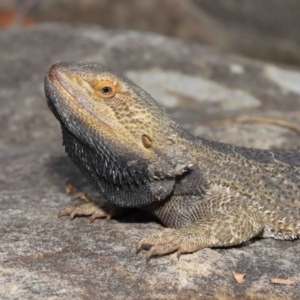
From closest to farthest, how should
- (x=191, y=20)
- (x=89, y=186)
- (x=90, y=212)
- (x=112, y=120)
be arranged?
1. (x=112, y=120)
2. (x=90, y=212)
3. (x=89, y=186)
4. (x=191, y=20)

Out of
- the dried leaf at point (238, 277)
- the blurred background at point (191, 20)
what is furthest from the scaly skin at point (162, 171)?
the blurred background at point (191, 20)

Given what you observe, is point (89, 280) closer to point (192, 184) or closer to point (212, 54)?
point (192, 184)

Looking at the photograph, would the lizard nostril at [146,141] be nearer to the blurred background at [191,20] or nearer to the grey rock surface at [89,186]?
the grey rock surface at [89,186]

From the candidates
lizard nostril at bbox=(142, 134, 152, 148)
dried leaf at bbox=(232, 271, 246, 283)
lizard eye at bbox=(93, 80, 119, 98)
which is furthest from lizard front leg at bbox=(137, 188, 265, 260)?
lizard eye at bbox=(93, 80, 119, 98)

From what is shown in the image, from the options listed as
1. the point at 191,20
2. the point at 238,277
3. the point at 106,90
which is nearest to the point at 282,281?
the point at 238,277

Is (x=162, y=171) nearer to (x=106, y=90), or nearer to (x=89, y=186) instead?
(x=106, y=90)

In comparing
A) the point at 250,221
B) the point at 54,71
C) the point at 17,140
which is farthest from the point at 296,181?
the point at 17,140

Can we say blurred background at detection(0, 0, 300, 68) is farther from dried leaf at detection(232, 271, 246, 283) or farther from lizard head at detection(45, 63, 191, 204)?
dried leaf at detection(232, 271, 246, 283)
